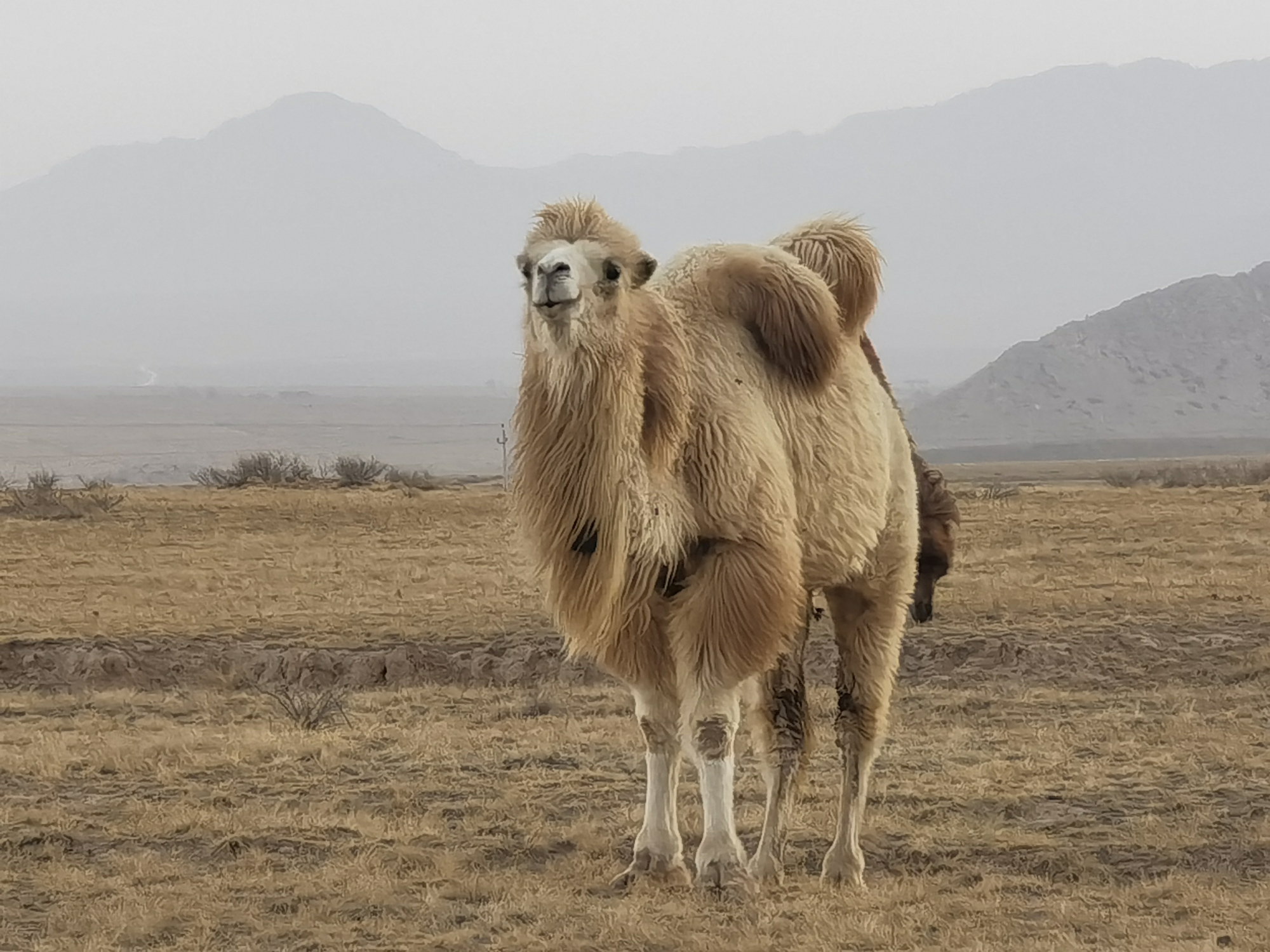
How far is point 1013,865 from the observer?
663 cm

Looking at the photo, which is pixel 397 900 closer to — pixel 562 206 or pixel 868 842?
pixel 868 842

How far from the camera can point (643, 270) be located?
5.93 metres

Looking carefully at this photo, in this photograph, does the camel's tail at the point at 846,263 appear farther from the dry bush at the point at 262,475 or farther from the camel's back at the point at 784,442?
the dry bush at the point at 262,475

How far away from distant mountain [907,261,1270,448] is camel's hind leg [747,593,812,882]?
338ft

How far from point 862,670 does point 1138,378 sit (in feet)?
374

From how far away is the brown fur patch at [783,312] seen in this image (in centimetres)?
661

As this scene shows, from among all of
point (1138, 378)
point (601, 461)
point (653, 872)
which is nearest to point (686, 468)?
point (601, 461)

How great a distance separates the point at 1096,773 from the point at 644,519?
12.3 ft

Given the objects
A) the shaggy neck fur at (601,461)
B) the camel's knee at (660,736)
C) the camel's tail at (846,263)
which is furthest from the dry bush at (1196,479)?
the shaggy neck fur at (601,461)

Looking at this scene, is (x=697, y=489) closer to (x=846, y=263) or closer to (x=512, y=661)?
(x=846, y=263)

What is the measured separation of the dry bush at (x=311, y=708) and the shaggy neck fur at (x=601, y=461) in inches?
173

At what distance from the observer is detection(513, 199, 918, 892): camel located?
574 cm

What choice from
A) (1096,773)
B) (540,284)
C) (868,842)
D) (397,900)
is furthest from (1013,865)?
(540,284)

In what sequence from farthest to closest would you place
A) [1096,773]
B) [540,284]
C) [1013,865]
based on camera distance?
[1096,773], [1013,865], [540,284]
